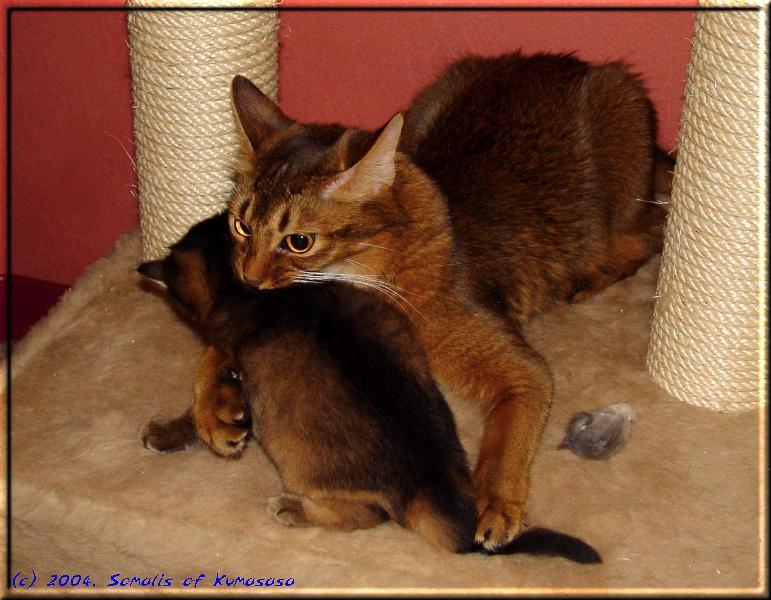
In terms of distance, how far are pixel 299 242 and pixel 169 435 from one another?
0.46 meters

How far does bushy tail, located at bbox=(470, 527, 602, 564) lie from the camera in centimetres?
155

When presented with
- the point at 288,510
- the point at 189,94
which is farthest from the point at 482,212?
the point at 288,510

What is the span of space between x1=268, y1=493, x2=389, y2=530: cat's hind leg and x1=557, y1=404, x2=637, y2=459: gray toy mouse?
423 millimetres

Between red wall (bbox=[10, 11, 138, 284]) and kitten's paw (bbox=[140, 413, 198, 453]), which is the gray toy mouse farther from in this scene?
red wall (bbox=[10, 11, 138, 284])

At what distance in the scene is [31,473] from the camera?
177cm

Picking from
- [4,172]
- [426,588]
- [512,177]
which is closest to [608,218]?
[512,177]

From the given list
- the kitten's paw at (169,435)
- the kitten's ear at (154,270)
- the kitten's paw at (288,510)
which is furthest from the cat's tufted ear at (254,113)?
the kitten's paw at (288,510)

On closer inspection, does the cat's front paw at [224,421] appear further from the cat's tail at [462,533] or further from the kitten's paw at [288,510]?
the cat's tail at [462,533]

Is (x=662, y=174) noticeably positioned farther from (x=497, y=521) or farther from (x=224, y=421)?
(x=224, y=421)

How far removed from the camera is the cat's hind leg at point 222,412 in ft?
5.54

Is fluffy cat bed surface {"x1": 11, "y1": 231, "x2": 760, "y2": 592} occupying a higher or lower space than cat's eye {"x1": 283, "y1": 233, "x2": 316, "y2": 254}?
lower

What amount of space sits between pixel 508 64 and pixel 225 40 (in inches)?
28.3

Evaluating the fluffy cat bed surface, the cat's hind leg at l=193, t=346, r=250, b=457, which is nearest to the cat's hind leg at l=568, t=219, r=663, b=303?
the fluffy cat bed surface

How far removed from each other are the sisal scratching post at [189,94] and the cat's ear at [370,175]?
17.2 inches
